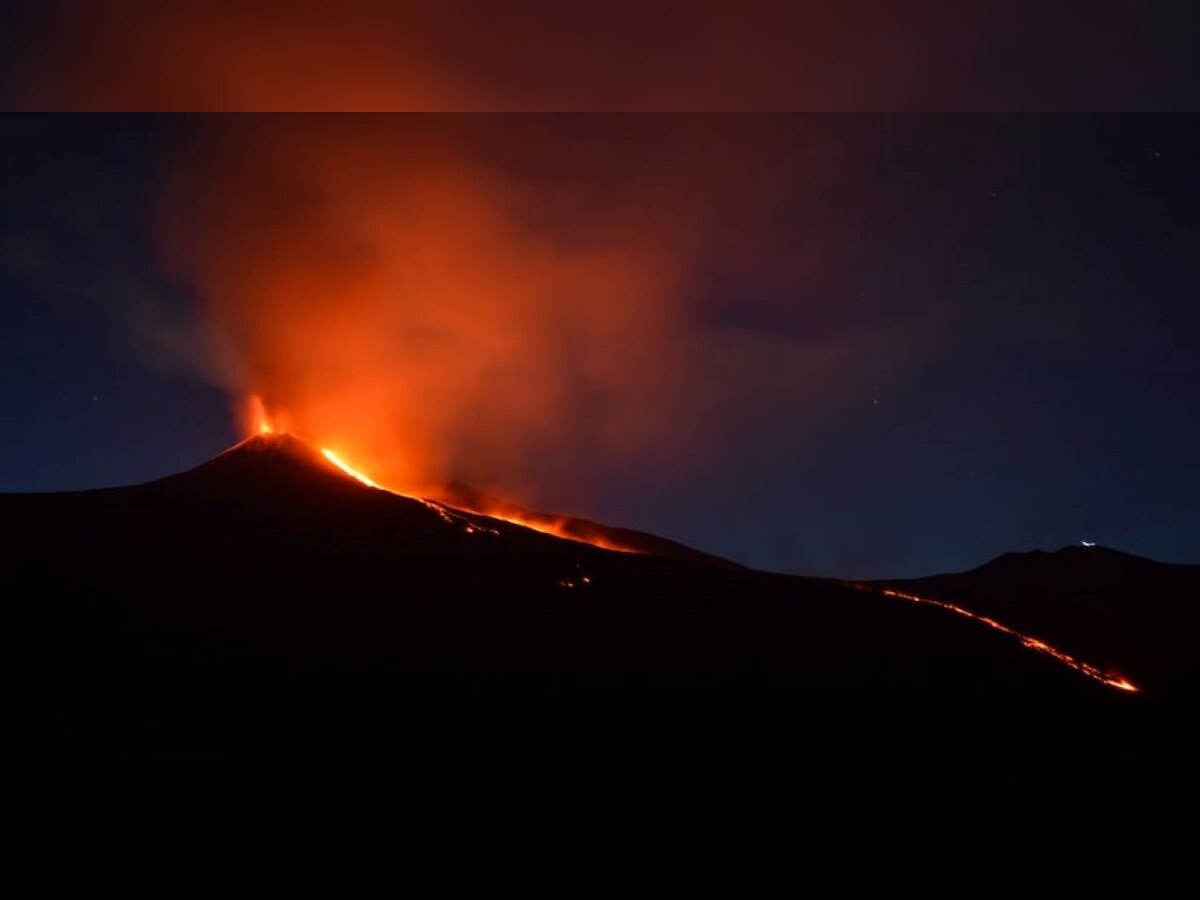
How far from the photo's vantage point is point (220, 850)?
14695 millimetres

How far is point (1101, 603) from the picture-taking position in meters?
60.8

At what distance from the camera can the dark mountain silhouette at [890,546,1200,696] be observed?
4438 centimetres

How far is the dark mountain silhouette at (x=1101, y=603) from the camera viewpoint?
44375mm

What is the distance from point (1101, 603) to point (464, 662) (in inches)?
2100

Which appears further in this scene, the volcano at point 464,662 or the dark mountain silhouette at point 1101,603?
the dark mountain silhouette at point 1101,603

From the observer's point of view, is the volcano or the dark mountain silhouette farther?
the dark mountain silhouette

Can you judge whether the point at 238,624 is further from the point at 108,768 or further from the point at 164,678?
the point at 108,768

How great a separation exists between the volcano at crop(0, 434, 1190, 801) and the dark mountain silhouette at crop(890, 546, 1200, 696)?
13774mm

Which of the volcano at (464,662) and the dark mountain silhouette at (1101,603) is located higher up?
the dark mountain silhouette at (1101,603)

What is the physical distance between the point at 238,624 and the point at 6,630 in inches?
224

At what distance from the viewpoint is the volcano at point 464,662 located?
19797 millimetres

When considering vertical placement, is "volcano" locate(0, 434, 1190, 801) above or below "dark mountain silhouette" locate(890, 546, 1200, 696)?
below

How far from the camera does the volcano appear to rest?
65.0ft

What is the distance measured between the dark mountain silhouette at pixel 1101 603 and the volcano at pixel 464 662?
542 inches
